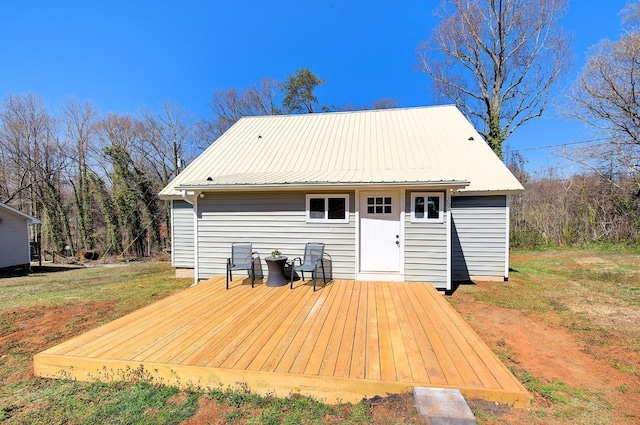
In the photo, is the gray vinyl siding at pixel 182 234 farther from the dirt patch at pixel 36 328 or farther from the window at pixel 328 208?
the window at pixel 328 208

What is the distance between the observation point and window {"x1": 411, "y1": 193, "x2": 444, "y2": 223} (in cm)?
549

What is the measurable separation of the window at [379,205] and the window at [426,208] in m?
0.48

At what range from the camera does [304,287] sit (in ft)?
17.2

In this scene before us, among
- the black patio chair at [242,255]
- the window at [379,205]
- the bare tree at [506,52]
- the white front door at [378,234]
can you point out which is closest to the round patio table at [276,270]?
the black patio chair at [242,255]

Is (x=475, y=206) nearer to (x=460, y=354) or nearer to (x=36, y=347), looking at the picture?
(x=460, y=354)

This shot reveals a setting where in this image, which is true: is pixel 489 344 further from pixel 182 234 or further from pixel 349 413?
pixel 182 234

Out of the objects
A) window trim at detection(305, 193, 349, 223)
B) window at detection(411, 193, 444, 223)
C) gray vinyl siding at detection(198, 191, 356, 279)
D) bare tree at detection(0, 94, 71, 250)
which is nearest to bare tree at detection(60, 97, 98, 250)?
bare tree at detection(0, 94, 71, 250)

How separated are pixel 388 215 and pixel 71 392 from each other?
17.0ft

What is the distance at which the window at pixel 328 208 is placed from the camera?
18.9 ft

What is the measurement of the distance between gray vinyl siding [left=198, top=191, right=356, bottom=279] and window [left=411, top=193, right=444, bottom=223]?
48.5 inches

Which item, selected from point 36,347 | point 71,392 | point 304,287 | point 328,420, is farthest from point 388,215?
point 36,347

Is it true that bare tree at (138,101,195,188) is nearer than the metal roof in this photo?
No

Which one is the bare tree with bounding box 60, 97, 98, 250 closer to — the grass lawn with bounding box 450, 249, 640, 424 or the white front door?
the white front door

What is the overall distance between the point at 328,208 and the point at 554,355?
4.11m
